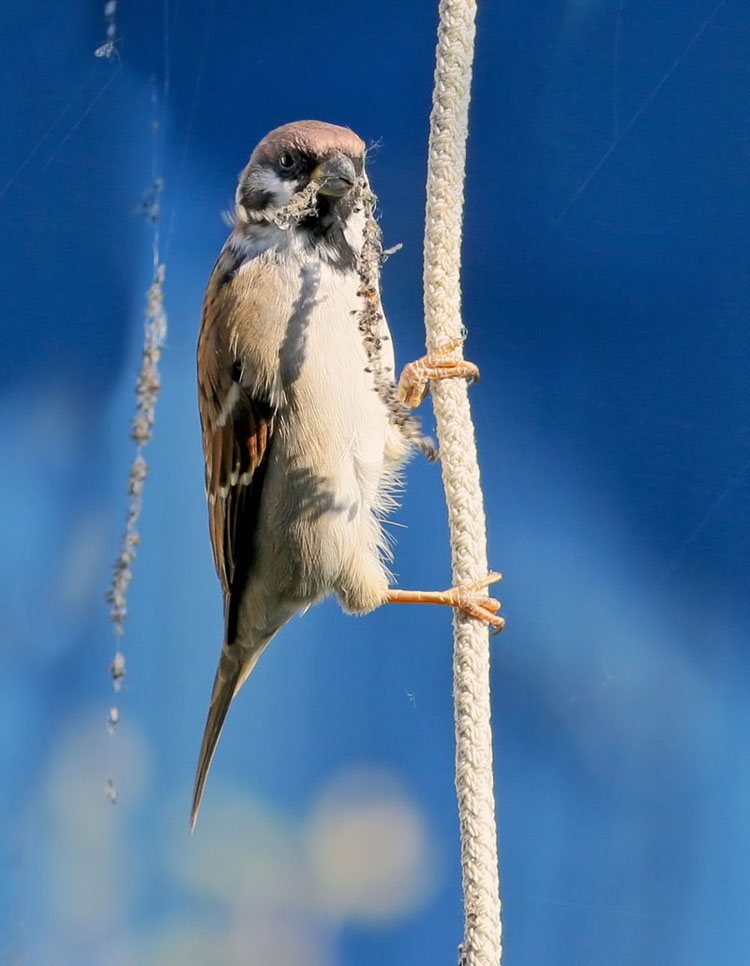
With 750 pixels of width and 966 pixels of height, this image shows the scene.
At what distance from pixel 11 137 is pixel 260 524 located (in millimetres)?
735

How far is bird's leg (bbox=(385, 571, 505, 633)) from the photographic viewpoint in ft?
3.96

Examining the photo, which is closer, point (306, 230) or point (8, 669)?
point (306, 230)

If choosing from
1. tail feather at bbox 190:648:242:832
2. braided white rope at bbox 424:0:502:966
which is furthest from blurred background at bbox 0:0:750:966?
braided white rope at bbox 424:0:502:966

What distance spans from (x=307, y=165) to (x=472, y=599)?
1.72ft

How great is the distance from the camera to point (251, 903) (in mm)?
1531

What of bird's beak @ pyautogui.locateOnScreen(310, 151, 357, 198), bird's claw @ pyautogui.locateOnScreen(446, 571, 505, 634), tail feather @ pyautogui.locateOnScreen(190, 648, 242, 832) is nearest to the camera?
bird's beak @ pyautogui.locateOnScreen(310, 151, 357, 198)

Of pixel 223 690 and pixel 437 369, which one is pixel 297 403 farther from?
pixel 223 690

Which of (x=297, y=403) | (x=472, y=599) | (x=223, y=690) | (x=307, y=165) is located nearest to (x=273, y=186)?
(x=307, y=165)

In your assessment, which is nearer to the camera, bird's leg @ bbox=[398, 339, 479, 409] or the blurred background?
bird's leg @ bbox=[398, 339, 479, 409]

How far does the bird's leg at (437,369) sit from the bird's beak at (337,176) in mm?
217

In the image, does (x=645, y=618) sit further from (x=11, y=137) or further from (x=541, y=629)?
(x=11, y=137)

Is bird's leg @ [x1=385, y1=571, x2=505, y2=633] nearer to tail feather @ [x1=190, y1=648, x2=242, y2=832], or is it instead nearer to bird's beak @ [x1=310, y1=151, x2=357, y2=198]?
tail feather @ [x1=190, y1=648, x2=242, y2=832]

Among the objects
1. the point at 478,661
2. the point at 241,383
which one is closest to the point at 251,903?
the point at 478,661

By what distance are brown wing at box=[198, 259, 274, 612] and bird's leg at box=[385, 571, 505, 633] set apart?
21 centimetres
